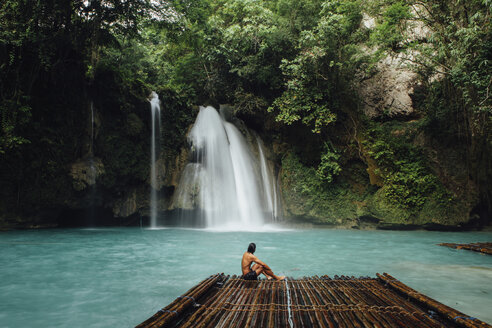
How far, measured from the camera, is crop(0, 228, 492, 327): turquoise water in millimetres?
3934

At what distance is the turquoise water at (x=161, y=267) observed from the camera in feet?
12.9

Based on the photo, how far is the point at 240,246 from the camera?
8375 mm

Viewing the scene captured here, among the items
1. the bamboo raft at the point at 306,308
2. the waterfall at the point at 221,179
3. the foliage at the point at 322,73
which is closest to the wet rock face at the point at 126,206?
the waterfall at the point at 221,179

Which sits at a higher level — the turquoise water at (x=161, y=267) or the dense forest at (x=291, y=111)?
the dense forest at (x=291, y=111)

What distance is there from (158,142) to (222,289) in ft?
35.9

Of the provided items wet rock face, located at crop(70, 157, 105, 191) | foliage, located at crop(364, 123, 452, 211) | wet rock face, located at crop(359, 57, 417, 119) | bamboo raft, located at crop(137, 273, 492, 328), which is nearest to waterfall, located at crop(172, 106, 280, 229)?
wet rock face, located at crop(70, 157, 105, 191)

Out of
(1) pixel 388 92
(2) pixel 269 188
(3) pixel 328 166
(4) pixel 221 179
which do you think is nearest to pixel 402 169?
(3) pixel 328 166

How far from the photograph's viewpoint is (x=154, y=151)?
13.7 m

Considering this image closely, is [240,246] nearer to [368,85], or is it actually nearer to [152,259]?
[152,259]

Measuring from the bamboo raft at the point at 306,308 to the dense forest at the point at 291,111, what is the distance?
902 cm

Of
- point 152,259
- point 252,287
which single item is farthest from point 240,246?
point 252,287

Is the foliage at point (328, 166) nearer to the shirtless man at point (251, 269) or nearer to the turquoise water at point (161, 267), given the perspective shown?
the turquoise water at point (161, 267)

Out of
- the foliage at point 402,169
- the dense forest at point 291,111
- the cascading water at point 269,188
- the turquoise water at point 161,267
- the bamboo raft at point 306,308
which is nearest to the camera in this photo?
the bamboo raft at point 306,308

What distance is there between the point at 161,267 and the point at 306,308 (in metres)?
3.88
